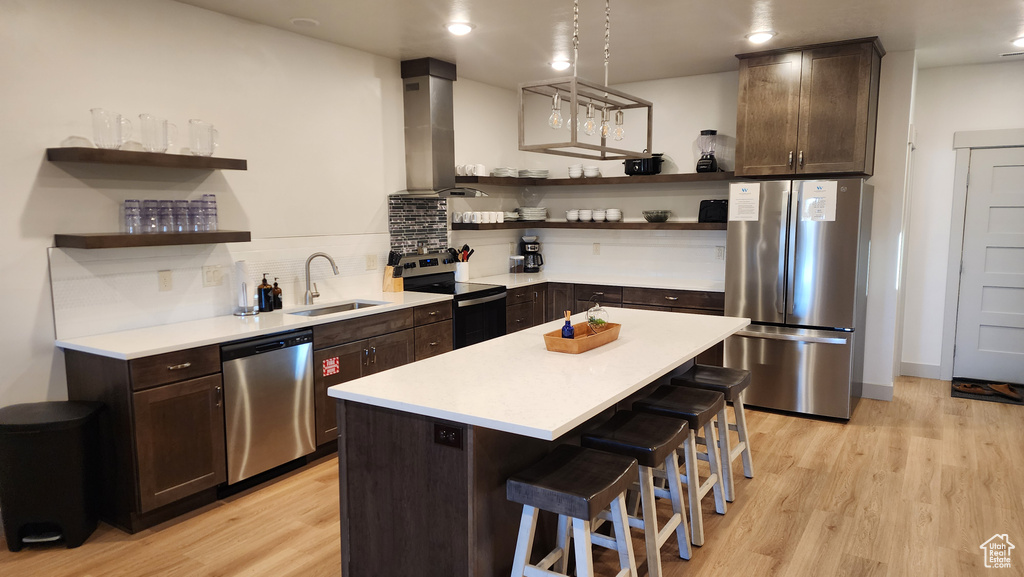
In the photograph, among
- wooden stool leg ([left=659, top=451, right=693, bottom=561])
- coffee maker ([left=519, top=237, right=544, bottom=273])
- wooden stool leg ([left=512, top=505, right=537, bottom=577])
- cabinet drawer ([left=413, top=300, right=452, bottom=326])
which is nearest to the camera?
wooden stool leg ([left=512, top=505, right=537, bottom=577])

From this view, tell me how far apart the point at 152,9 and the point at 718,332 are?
3.46 metres

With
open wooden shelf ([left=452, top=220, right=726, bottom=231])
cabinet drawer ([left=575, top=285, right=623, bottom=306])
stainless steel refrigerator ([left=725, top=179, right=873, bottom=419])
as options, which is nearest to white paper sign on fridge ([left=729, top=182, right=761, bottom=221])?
stainless steel refrigerator ([left=725, top=179, right=873, bottom=419])

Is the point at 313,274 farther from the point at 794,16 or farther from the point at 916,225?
the point at 916,225

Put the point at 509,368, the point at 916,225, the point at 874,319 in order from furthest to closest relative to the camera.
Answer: the point at 916,225
the point at 874,319
the point at 509,368

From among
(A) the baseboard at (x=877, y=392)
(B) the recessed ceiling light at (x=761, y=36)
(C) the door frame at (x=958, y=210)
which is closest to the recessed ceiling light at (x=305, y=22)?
(B) the recessed ceiling light at (x=761, y=36)

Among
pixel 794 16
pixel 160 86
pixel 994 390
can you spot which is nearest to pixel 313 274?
pixel 160 86

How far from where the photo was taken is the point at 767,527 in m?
3.05

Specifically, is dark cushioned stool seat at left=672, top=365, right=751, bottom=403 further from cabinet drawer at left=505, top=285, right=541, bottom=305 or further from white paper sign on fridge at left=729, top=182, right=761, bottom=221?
cabinet drawer at left=505, top=285, right=541, bottom=305

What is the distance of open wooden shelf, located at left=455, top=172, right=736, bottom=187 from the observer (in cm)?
533

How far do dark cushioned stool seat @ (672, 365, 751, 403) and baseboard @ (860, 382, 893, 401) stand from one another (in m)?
2.31

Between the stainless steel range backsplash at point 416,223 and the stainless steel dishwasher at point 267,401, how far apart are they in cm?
162

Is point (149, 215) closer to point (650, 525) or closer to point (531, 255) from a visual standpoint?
point (650, 525)

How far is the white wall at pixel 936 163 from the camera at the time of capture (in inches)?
206

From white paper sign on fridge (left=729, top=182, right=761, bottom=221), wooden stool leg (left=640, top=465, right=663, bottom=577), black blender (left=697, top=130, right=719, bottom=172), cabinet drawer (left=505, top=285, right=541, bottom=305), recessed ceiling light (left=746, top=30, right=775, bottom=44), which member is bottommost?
wooden stool leg (left=640, top=465, right=663, bottom=577)
